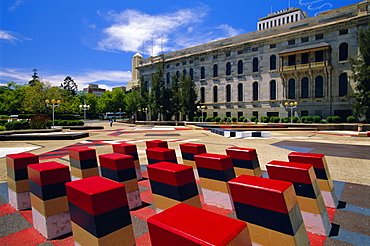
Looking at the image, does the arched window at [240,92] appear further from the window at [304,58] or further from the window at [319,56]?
the window at [319,56]

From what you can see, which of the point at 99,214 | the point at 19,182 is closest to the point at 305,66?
the point at 19,182

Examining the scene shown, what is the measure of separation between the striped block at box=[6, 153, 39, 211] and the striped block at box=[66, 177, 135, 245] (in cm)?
250

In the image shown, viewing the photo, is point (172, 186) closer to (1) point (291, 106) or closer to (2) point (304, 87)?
(1) point (291, 106)

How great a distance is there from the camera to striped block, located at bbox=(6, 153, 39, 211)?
14.1 ft

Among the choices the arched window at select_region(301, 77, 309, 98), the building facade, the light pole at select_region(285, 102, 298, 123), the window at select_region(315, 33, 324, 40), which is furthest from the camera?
the arched window at select_region(301, 77, 309, 98)

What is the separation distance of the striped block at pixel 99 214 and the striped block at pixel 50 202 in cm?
104

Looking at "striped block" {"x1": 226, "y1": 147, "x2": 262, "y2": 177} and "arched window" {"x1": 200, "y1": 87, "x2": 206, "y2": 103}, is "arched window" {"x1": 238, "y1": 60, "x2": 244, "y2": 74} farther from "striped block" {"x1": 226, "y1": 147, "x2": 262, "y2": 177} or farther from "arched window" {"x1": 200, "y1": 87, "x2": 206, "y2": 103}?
"striped block" {"x1": 226, "y1": 147, "x2": 262, "y2": 177}

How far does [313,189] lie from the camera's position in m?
3.38

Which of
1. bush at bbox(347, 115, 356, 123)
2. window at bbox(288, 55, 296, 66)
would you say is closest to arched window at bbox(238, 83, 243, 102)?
window at bbox(288, 55, 296, 66)

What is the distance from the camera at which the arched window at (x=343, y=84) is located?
121 ft

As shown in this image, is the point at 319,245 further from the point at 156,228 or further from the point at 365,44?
the point at 365,44

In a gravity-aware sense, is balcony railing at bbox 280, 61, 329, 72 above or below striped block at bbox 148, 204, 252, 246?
above

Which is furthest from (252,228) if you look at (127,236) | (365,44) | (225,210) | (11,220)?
(365,44)

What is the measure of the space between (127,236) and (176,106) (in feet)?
168
